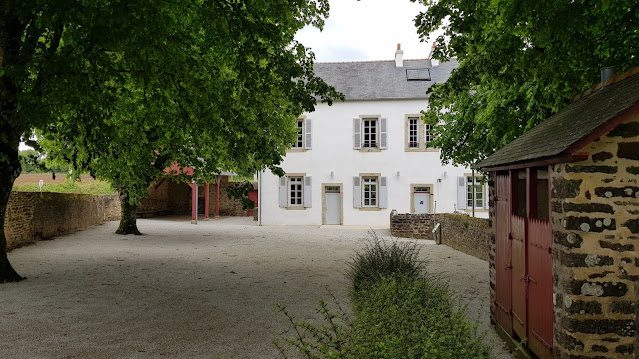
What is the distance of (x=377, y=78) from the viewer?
27.3m

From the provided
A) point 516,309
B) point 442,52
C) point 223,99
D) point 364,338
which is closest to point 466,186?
point 442,52

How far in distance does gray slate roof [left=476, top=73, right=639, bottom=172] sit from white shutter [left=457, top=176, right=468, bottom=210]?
19.3m

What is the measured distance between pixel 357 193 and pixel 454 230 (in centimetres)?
976

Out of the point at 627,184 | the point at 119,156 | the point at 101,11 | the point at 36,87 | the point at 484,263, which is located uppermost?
the point at 101,11

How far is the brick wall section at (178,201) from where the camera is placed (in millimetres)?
30344

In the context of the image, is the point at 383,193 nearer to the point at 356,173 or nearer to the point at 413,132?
the point at 356,173

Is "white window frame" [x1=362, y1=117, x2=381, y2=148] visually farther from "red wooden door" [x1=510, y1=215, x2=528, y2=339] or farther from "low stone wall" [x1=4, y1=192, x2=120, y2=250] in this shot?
"red wooden door" [x1=510, y1=215, x2=528, y2=339]

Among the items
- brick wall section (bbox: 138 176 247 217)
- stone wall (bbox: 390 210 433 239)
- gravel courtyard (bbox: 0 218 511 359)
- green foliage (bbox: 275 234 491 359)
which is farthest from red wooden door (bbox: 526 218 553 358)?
brick wall section (bbox: 138 176 247 217)

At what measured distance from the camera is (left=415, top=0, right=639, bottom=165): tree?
7773 millimetres

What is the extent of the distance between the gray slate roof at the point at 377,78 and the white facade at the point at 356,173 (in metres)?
0.45

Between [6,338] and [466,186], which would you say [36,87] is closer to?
[6,338]

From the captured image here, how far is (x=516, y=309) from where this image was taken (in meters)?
5.90

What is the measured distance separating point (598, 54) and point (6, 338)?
10451mm

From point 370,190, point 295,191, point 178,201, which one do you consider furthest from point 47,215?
point 178,201
